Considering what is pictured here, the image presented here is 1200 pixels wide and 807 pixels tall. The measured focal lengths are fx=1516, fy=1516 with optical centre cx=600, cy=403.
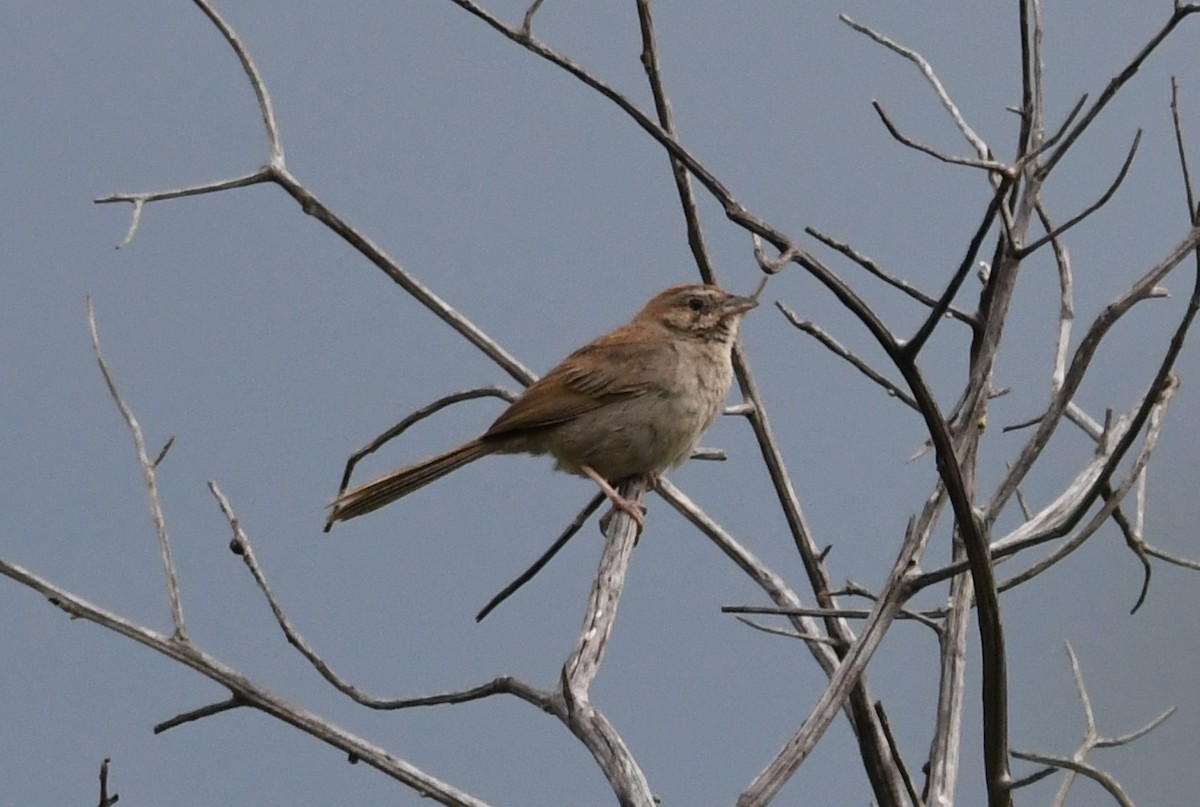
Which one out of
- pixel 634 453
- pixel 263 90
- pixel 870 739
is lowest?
pixel 870 739

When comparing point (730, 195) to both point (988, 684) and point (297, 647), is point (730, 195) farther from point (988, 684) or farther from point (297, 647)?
point (297, 647)

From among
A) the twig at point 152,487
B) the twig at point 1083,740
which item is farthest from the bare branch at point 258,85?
the twig at point 1083,740

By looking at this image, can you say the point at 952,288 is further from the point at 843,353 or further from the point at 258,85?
the point at 258,85

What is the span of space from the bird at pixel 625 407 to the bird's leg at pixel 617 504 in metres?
0.02

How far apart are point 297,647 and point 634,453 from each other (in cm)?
202

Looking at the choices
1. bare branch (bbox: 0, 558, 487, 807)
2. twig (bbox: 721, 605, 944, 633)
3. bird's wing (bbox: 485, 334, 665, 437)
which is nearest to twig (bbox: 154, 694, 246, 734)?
bare branch (bbox: 0, 558, 487, 807)

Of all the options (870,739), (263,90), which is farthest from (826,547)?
(263,90)

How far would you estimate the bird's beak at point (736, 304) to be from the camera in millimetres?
5855

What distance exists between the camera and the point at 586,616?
3699 mm

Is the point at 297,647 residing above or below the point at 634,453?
below

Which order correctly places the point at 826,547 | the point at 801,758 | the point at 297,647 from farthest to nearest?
1. the point at 826,547
2. the point at 297,647
3. the point at 801,758

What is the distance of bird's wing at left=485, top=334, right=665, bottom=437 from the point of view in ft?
18.8

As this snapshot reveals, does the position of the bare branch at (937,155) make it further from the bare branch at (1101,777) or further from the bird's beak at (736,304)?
the bird's beak at (736,304)

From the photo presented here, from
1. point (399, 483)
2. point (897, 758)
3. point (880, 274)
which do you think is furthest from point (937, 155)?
point (399, 483)
